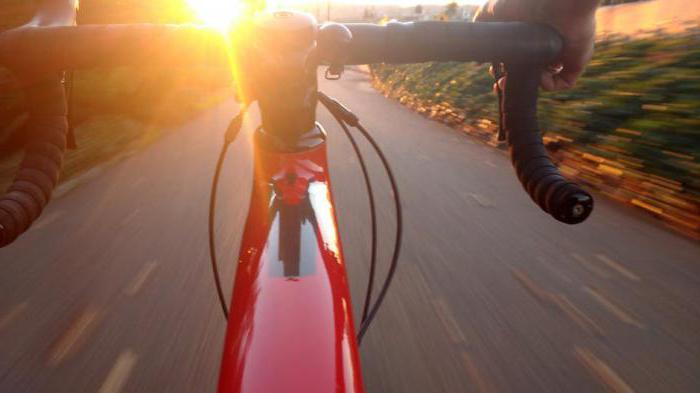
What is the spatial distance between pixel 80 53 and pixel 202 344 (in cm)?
208

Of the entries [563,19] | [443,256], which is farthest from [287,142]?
[443,256]

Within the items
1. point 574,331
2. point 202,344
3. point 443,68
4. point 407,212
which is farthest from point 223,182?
point 443,68

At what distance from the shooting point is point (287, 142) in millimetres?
1203

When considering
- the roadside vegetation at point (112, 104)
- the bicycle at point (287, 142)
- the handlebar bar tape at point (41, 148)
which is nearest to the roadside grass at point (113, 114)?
the roadside vegetation at point (112, 104)

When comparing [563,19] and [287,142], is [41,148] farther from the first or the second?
[563,19]

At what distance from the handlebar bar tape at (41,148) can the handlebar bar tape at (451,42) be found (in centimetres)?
78

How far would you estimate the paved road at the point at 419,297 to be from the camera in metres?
2.54

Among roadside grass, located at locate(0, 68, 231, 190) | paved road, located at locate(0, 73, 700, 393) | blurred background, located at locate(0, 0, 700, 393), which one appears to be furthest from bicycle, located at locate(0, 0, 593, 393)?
roadside grass, located at locate(0, 68, 231, 190)

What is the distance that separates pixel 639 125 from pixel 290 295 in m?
5.99

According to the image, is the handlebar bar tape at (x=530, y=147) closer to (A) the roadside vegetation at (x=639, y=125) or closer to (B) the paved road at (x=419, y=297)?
(B) the paved road at (x=419, y=297)

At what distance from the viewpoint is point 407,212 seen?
16.6 ft

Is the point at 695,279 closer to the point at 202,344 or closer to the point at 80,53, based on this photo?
the point at 202,344

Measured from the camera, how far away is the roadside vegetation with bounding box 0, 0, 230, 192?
5.78 m

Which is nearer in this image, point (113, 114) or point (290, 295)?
point (290, 295)
